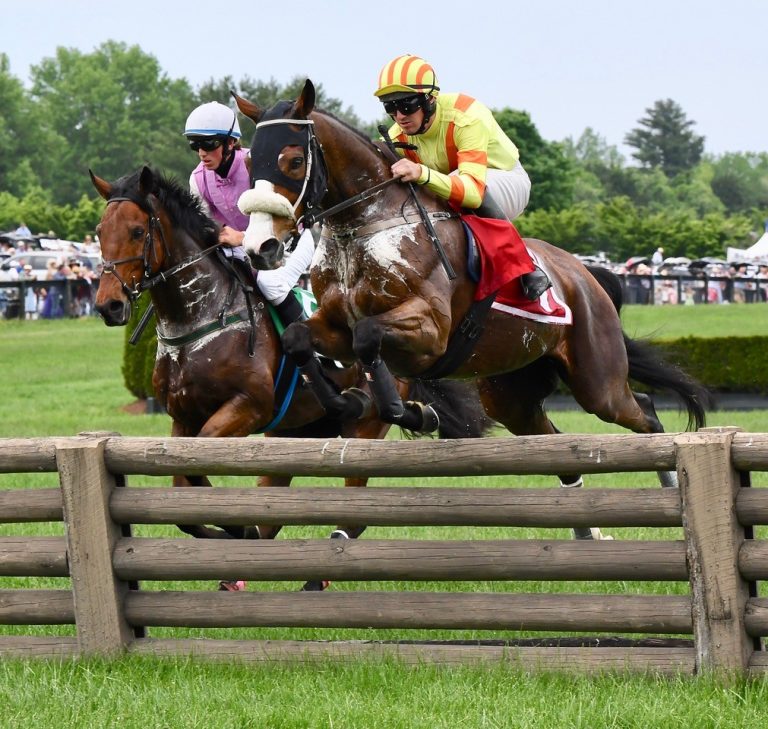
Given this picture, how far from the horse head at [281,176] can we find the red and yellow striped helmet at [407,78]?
403 mm

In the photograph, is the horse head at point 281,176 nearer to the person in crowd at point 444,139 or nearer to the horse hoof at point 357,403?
the person in crowd at point 444,139

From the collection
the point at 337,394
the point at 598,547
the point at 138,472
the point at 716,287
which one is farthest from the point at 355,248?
the point at 716,287

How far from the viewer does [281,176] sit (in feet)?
18.6

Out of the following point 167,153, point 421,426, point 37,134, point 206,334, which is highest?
point 37,134

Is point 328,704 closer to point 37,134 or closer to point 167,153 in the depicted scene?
point 167,153

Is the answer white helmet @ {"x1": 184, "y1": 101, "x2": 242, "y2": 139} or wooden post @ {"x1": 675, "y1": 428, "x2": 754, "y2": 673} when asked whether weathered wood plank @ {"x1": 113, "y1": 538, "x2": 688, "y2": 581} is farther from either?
white helmet @ {"x1": 184, "y1": 101, "x2": 242, "y2": 139}

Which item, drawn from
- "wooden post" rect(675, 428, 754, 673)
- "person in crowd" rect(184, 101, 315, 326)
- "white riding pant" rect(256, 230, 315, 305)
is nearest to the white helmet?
"person in crowd" rect(184, 101, 315, 326)

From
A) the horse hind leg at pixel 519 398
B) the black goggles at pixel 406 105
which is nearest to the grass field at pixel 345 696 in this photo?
the horse hind leg at pixel 519 398

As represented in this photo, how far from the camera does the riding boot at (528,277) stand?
6.47 metres

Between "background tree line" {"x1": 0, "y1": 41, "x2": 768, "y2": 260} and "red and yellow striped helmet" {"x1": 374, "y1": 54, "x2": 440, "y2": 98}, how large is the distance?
2959cm

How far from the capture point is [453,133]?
248 inches

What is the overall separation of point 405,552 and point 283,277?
2976mm

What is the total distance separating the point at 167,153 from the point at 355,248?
63.3 metres

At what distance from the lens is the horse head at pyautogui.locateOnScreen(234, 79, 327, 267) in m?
5.55
